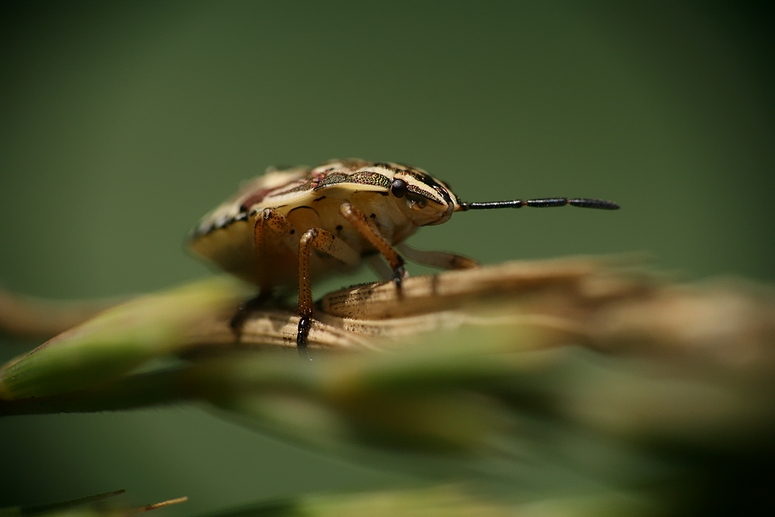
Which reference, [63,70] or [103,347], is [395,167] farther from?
[63,70]

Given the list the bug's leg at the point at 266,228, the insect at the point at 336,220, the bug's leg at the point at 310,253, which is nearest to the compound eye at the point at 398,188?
the insect at the point at 336,220

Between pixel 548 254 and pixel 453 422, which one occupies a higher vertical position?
pixel 548 254

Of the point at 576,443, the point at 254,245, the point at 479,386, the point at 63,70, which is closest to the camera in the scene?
the point at 479,386

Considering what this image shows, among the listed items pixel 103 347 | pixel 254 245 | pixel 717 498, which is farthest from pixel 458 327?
pixel 254 245

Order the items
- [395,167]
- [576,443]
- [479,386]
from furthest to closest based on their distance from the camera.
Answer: [395,167] → [576,443] → [479,386]

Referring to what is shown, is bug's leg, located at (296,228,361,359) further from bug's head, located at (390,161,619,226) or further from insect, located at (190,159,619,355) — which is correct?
bug's head, located at (390,161,619,226)

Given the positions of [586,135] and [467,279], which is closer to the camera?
[467,279]

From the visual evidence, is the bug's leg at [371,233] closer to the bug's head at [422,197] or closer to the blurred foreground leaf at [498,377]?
the bug's head at [422,197]

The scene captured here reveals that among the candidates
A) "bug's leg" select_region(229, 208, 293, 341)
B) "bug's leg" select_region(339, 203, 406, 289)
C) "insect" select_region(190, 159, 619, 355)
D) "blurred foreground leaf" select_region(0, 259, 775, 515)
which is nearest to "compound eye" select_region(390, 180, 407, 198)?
"insect" select_region(190, 159, 619, 355)
